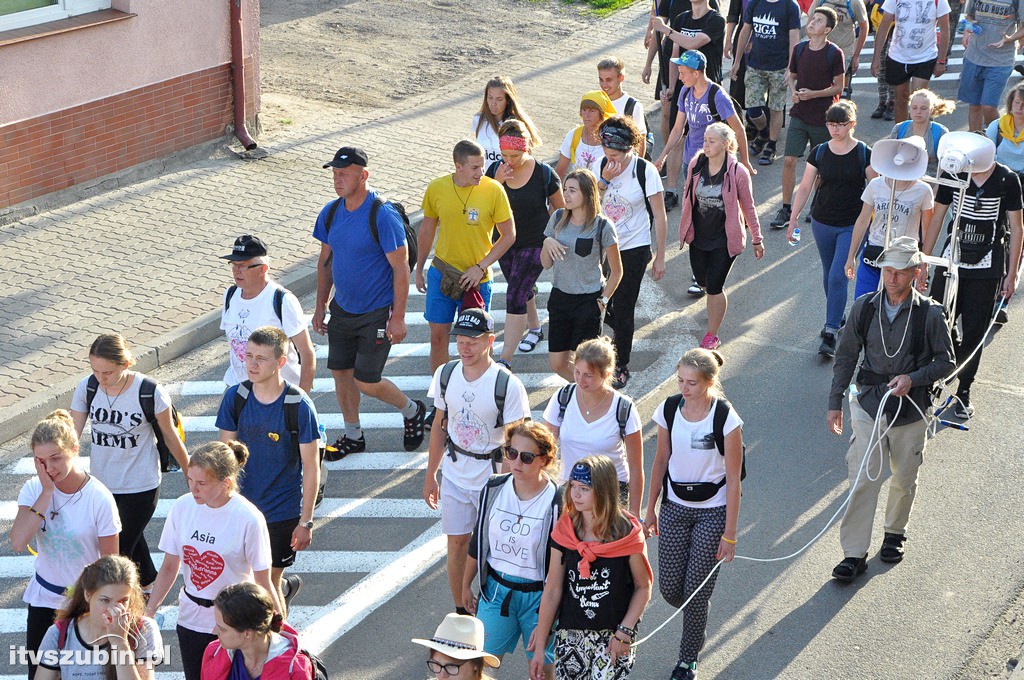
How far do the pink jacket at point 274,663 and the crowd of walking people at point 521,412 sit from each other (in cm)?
1

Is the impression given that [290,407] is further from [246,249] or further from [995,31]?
[995,31]

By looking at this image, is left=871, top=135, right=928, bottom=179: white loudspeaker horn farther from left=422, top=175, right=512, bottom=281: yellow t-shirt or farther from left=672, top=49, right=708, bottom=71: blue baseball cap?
left=672, top=49, right=708, bottom=71: blue baseball cap

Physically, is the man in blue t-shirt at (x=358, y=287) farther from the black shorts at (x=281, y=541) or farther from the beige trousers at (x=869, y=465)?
the beige trousers at (x=869, y=465)

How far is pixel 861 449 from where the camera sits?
7.84 m

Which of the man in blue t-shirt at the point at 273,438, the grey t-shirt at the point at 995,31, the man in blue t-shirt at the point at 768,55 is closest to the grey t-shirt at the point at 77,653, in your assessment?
the man in blue t-shirt at the point at 273,438

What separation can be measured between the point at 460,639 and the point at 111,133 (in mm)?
10031

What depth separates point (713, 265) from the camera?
1048 cm

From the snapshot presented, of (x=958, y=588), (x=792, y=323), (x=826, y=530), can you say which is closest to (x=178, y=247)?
(x=792, y=323)

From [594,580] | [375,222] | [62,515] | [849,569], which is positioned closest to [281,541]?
[62,515]

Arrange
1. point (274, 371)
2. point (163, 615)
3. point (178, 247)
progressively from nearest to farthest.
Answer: point (274, 371) < point (163, 615) < point (178, 247)

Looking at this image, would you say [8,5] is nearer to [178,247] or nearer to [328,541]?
[178,247]

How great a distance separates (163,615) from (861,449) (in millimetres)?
4385

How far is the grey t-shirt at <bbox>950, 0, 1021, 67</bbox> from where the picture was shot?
1459 centimetres

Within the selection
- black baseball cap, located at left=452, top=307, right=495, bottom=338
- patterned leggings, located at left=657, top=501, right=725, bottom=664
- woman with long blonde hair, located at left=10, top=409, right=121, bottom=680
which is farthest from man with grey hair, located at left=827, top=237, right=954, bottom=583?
woman with long blonde hair, located at left=10, top=409, right=121, bottom=680
